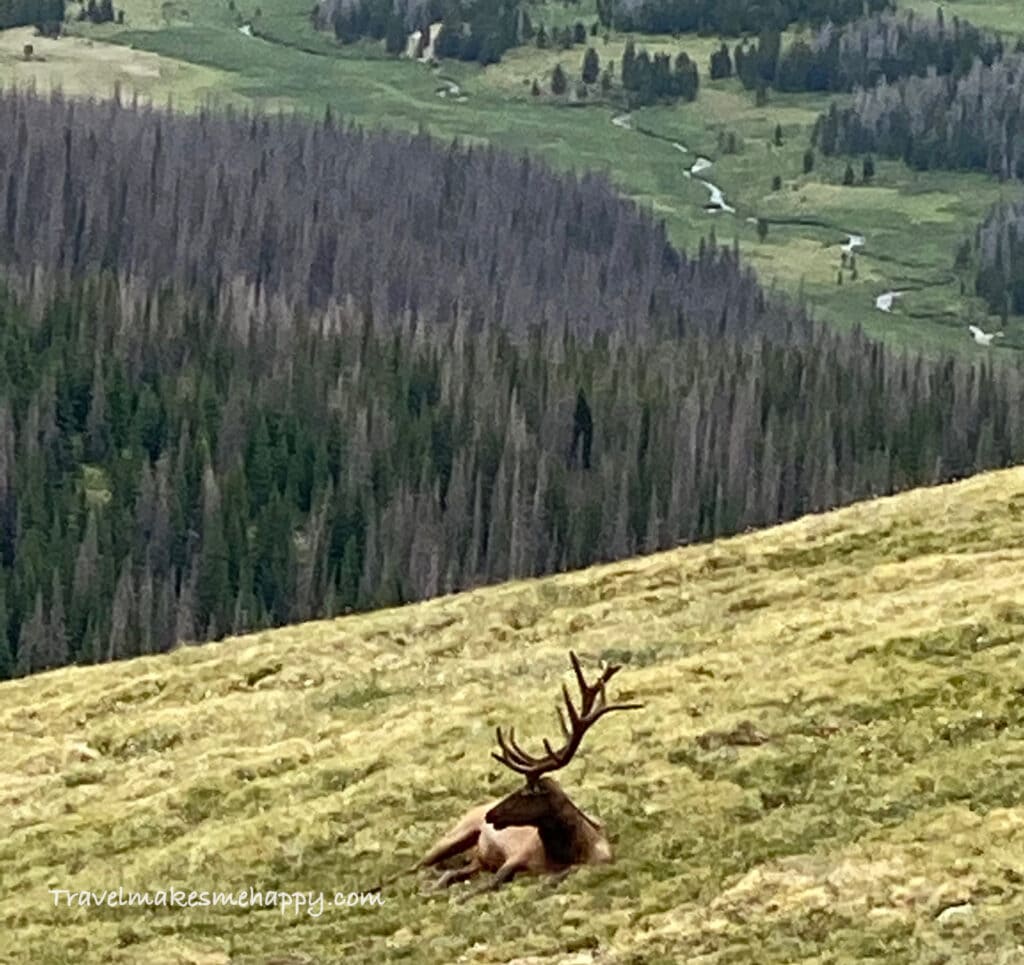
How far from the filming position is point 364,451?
463 feet

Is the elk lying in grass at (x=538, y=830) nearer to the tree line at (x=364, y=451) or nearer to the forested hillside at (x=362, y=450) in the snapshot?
the forested hillside at (x=362, y=450)

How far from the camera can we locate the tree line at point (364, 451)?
125125mm

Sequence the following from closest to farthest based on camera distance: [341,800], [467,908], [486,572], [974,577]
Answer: [467,908] < [341,800] < [974,577] < [486,572]

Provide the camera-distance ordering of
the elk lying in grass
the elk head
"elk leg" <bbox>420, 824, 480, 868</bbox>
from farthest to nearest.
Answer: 1. "elk leg" <bbox>420, 824, 480, 868</bbox>
2. the elk lying in grass
3. the elk head

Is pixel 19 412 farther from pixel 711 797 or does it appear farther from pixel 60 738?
pixel 711 797

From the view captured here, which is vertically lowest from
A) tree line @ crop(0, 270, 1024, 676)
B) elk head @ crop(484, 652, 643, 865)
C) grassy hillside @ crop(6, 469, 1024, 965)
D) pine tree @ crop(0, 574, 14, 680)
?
pine tree @ crop(0, 574, 14, 680)

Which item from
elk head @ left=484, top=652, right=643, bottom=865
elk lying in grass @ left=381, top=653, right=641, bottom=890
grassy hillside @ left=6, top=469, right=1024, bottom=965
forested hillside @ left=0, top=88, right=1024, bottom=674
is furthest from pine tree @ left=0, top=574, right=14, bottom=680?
elk head @ left=484, top=652, right=643, bottom=865

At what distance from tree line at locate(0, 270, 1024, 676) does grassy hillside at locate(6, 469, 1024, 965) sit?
211 feet

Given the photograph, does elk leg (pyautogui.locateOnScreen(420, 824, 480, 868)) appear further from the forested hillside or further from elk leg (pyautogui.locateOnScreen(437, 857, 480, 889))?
the forested hillside

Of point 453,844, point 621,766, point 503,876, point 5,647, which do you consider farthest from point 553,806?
point 5,647

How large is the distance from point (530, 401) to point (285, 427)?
689 inches

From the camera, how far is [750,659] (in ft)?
138

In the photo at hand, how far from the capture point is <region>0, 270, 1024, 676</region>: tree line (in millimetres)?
125125

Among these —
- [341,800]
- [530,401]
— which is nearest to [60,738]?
[341,800]
